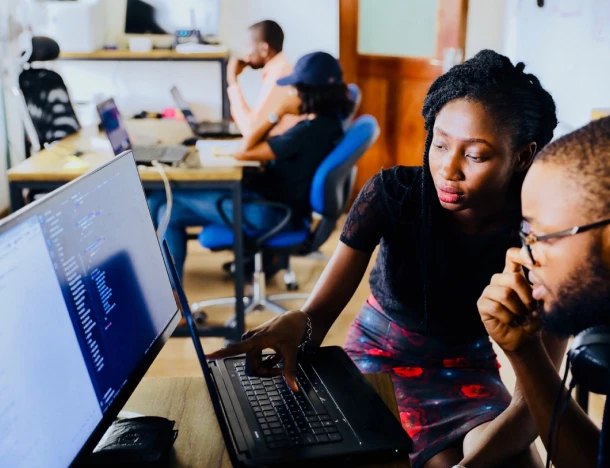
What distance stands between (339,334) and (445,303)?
4.96 ft

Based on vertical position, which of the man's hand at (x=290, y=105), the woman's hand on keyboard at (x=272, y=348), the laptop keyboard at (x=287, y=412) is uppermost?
the man's hand at (x=290, y=105)

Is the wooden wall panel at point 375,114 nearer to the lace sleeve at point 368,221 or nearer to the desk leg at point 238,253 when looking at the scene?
the desk leg at point 238,253

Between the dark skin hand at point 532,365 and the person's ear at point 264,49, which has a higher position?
the person's ear at point 264,49

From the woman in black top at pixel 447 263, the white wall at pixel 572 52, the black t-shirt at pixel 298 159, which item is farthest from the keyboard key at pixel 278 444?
the white wall at pixel 572 52

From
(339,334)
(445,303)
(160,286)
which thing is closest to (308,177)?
Result: (339,334)

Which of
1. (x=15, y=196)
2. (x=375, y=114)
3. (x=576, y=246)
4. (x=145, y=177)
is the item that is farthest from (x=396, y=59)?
(x=576, y=246)

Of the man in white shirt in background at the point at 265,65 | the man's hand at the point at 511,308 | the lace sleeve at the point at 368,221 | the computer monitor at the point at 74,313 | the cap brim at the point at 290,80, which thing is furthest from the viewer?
the man in white shirt in background at the point at 265,65

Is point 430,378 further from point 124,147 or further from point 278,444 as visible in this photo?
point 124,147

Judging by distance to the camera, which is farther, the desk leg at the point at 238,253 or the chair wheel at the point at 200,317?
the chair wheel at the point at 200,317

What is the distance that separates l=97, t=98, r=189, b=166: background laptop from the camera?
268 cm

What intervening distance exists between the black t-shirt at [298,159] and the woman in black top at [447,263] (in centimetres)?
130

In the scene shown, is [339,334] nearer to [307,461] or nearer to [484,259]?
[484,259]

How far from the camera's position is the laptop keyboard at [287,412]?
967mm

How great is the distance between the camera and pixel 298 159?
282 cm
